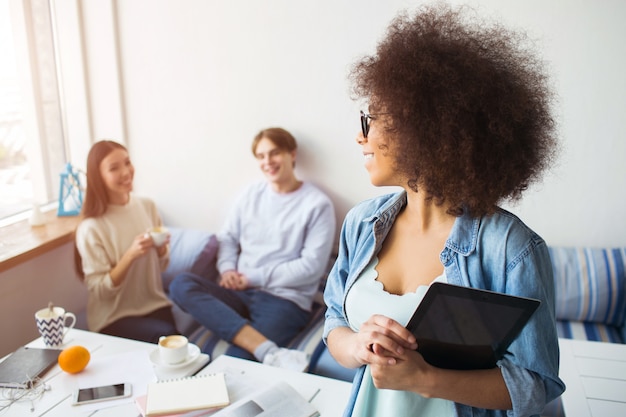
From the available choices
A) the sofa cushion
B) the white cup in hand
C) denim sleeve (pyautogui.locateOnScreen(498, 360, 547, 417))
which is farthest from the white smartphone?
the sofa cushion

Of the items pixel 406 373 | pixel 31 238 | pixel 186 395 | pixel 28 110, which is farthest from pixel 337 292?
pixel 28 110

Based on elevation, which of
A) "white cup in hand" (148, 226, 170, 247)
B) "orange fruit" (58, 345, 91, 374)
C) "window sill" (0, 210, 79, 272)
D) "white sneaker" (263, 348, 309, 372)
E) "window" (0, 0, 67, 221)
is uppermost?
"window" (0, 0, 67, 221)

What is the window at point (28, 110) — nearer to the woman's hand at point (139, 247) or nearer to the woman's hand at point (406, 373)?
the woman's hand at point (139, 247)

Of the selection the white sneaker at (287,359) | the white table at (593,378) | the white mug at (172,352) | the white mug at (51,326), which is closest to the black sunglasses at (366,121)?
the white mug at (172,352)

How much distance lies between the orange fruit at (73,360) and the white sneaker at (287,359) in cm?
82

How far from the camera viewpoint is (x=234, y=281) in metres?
2.77

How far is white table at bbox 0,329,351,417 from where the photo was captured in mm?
1447

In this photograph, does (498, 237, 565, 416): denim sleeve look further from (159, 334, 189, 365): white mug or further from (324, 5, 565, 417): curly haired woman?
(159, 334, 189, 365): white mug

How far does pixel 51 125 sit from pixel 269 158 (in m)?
1.30

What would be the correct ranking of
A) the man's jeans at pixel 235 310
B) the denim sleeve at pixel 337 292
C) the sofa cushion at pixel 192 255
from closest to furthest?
1. the denim sleeve at pixel 337 292
2. the man's jeans at pixel 235 310
3. the sofa cushion at pixel 192 255

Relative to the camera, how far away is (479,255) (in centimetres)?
102

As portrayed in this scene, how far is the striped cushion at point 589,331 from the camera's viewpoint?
7.72 ft

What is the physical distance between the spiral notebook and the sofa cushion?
139 centimetres

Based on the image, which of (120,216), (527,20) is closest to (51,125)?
(120,216)
